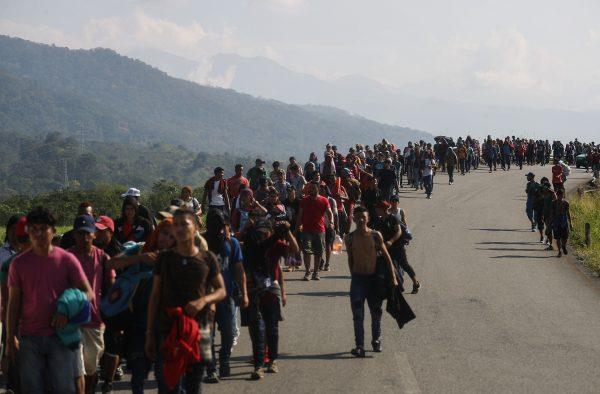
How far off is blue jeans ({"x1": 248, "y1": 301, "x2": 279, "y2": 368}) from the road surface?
0.76ft

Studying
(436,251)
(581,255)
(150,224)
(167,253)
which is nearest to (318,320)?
(150,224)

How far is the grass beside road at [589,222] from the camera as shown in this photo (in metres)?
20.1

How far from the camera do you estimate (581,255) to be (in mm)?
20641

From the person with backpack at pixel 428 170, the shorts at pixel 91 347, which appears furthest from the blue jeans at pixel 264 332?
the person with backpack at pixel 428 170

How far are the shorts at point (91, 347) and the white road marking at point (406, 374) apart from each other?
2.92m

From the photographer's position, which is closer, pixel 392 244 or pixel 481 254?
pixel 392 244

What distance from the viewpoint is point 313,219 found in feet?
50.0

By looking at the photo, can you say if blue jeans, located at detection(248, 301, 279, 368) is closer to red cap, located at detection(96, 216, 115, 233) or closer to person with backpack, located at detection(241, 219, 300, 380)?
person with backpack, located at detection(241, 219, 300, 380)

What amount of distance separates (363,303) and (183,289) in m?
4.27

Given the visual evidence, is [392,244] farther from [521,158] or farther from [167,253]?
[521,158]

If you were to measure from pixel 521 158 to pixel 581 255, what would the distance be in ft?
99.7

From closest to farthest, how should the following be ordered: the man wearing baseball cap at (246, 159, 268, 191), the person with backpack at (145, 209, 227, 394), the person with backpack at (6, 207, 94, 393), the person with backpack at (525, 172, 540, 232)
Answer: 1. the person with backpack at (145, 209, 227, 394)
2. the person with backpack at (6, 207, 94, 393)
3. the man wearing baseball cap at (246, 159, 268, 191)
4. the person with backpack at (525, 172, 540, 232)

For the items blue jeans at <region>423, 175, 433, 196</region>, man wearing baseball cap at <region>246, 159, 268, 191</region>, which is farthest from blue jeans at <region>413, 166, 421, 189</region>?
man wearing baseball cap at <region>246, 159, 268, 191</region>

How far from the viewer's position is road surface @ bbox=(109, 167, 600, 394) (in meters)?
9.02
